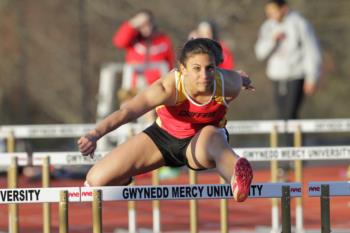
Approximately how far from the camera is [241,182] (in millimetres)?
7762

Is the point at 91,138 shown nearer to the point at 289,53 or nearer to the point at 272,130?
the point at 272,130

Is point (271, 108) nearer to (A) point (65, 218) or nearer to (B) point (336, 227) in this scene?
(B) point (336, 227)

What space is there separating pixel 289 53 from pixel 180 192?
643 cm

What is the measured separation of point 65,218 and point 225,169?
1.19 metres

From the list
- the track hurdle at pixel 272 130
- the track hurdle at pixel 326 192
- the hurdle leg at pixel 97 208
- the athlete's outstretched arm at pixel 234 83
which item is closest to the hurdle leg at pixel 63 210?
the hurdle leg at pixel 97 208

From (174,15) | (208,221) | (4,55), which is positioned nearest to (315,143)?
(174,15)

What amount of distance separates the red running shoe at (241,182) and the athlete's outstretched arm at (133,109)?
0.87 metres

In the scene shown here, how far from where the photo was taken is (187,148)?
886 centimetres

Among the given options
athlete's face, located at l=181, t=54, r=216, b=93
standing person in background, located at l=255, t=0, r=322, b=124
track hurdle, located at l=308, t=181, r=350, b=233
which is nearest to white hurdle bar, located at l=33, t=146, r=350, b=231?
athlete's face, located at l=181, t=54, r=216, b=93

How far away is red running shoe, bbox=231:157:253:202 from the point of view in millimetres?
7734

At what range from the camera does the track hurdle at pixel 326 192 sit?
7.73m

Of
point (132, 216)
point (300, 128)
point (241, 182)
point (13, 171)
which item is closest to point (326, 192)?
point (241, 182)

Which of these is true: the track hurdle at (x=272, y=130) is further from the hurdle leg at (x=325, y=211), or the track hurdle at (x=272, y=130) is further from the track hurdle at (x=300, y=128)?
the hurdle leg at (x=325, y=211)

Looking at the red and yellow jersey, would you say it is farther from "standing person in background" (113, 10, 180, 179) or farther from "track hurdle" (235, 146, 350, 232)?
"standing person in background" (113, 10, 180, 179)
